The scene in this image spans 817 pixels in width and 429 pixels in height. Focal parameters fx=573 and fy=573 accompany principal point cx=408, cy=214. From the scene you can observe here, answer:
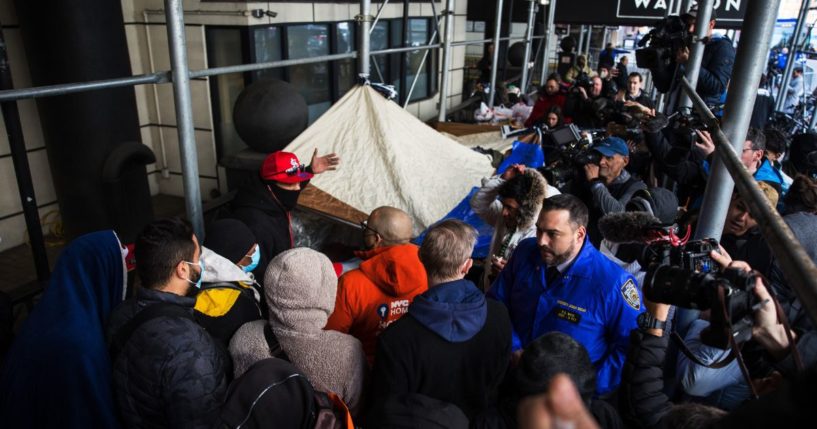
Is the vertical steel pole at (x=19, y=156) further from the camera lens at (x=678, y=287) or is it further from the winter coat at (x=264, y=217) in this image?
the camera lens at (x=678, y=287)

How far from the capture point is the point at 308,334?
1.96 meters

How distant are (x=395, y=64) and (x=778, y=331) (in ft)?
27.3

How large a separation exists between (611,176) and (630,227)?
4.64ft

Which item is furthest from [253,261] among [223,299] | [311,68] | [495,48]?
[495,48]

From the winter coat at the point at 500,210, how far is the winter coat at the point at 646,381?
1.11 meters

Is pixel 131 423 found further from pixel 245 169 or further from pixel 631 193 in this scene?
pixel 245 169

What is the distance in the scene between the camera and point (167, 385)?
1.63 m

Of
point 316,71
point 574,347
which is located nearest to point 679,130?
point 574,347

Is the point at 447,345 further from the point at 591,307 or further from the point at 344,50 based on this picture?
the point at 344,50

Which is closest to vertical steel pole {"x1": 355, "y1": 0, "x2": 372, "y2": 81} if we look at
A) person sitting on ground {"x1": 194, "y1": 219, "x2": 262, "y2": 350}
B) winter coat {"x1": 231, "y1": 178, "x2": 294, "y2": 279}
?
winter coat {"x1": 231, "y1": 178, "x2": 294, "y2": 279}

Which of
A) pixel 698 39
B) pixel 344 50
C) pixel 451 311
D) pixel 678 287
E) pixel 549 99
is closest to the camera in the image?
pixel 678 287

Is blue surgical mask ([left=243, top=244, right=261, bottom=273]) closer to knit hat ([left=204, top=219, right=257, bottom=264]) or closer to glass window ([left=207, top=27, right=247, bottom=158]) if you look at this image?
knit hat ([left=204, top=219, right=257, bottom=264])

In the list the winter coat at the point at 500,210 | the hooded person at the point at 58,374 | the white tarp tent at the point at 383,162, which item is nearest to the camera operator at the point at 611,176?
the winter coat at the point at 500,210

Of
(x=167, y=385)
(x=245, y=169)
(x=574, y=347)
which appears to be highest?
(x=574, y=347)
